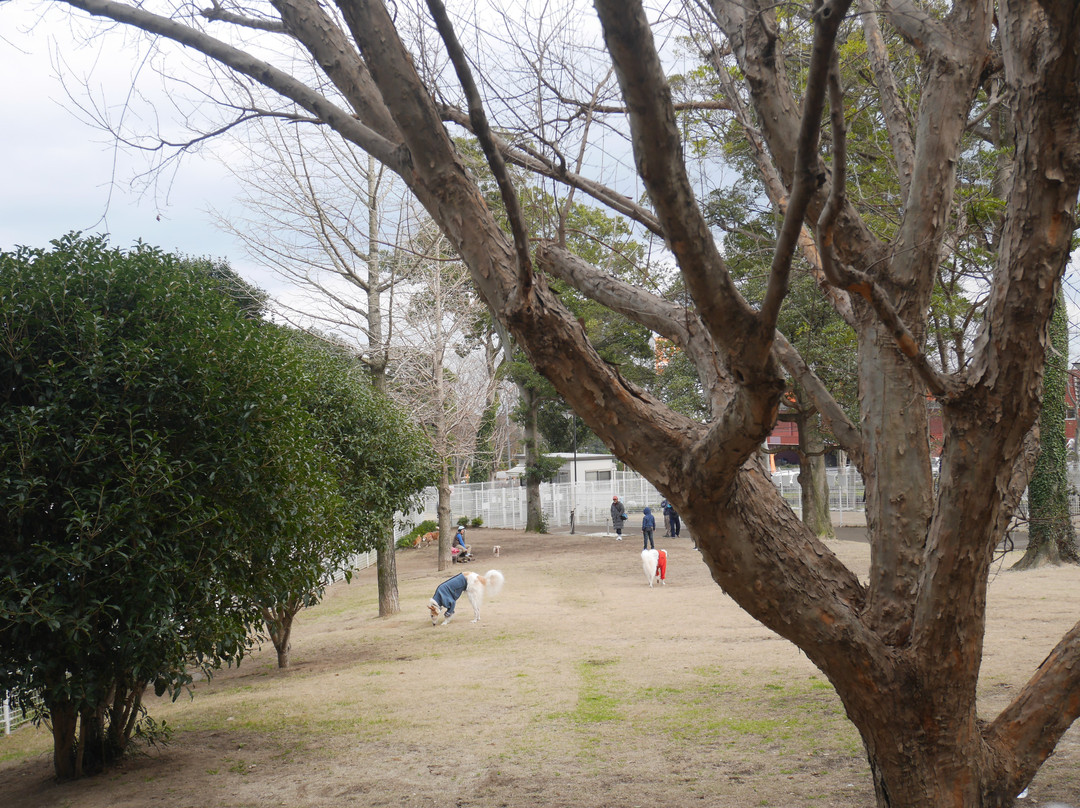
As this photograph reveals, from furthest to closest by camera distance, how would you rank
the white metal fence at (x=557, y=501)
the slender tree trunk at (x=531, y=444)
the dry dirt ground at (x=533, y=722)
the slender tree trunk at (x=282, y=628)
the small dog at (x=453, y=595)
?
the white metal fence at (x=557, y=501), the slender tree trunk at (x=531, y=444), the small dog at (x=453, y=595), the slender tree trunk at (x=282, y=628), the dry dirt ground at (x=533, y=722)

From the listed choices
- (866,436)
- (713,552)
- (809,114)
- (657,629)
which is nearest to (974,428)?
(866,436)

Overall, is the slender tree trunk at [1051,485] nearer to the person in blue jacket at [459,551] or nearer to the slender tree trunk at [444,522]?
the slender tree trunk at [444,522]

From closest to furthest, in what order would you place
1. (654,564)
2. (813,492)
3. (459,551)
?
(654,564), (813,492), (459,551)

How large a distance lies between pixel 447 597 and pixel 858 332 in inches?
395

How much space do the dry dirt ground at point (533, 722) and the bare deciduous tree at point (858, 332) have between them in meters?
1.88

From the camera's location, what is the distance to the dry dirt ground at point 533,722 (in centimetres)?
528

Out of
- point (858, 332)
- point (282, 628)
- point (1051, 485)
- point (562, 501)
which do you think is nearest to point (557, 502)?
point (562, 501)

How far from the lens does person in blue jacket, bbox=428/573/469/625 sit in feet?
41.7

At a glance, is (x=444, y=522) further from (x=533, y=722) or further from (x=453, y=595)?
(x=533, y=722)

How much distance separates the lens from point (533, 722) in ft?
22.9

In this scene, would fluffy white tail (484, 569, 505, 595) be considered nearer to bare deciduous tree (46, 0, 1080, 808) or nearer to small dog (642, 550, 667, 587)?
small dog (642, 550, 667, 587)

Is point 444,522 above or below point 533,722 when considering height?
above

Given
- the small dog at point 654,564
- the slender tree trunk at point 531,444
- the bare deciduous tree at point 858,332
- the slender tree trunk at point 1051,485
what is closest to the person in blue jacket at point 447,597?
the small dog at point 654,564

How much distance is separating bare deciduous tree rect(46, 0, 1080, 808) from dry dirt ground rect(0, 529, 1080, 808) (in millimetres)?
1879
